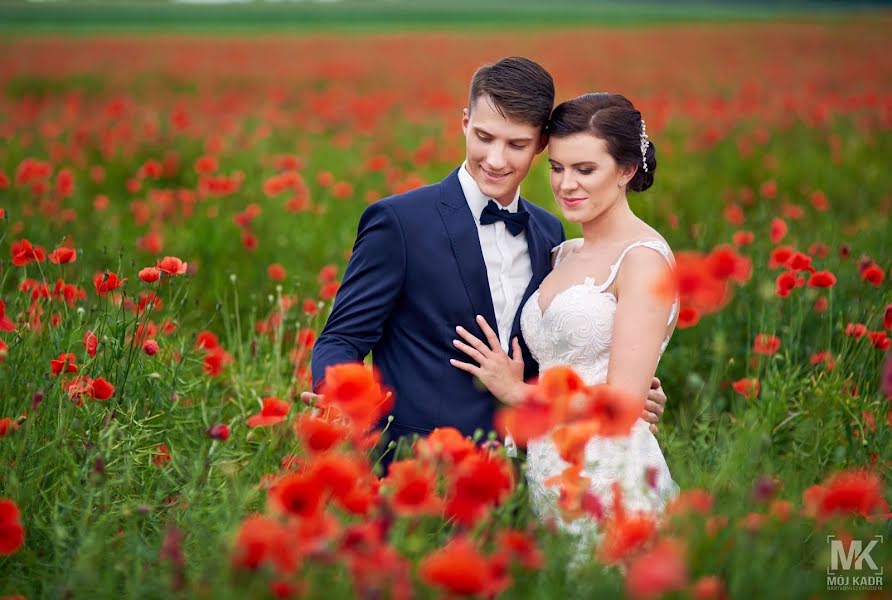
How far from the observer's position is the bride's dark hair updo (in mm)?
2791

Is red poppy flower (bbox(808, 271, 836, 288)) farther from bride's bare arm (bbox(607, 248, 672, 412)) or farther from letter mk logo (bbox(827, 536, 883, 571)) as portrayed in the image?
letter mk logo (bbox(827, 536, 883, 571))

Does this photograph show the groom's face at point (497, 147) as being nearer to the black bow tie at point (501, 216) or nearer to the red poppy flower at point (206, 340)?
the black bow tie at point (501, 216)

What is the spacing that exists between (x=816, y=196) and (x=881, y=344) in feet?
7.94

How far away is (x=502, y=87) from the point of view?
2.80 metres

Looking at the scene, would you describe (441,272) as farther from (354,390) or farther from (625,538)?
(625,538)

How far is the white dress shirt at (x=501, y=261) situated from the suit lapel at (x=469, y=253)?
4cm

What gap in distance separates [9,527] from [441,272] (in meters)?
1.50

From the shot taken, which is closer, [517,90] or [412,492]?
[412,492]

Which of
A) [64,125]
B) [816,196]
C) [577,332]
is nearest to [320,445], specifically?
[577,332]

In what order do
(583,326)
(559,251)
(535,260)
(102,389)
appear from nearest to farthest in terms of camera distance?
(102,389) → (583,326) → (535,260) → (559,251)

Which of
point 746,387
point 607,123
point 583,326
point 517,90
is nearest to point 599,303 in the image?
point 583,326

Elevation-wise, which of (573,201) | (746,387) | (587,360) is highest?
→ (573,201)

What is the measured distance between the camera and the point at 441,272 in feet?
9.42

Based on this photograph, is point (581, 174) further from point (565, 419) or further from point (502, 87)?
point (565, 419)
